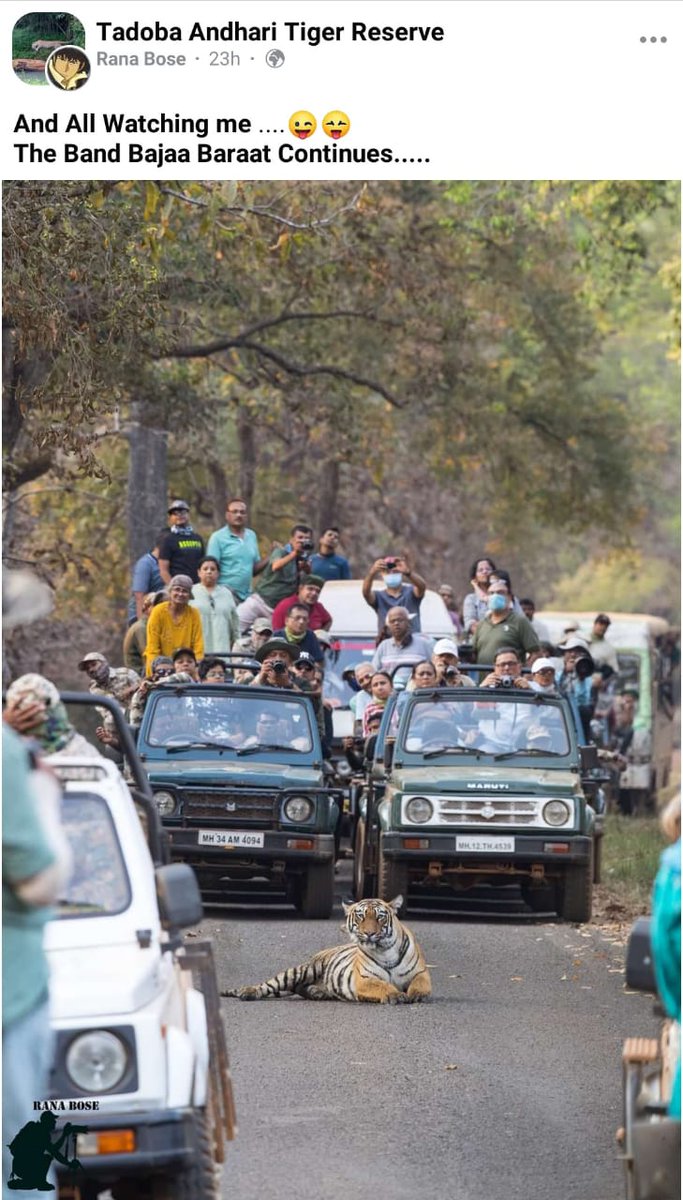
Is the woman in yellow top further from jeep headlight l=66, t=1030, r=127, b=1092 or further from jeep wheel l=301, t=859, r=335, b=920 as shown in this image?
jeep headlight l=66, t=1030, r=127, b=1092

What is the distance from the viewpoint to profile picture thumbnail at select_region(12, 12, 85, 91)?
722cm

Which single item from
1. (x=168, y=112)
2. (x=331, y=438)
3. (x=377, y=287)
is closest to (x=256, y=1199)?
(x=168, y=112)

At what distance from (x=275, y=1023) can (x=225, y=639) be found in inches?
317

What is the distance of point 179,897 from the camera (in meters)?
6.50

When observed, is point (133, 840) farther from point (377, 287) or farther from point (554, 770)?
point (377, 287)

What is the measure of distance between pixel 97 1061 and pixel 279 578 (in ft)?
48.6

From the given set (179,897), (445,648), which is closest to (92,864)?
(179,897)

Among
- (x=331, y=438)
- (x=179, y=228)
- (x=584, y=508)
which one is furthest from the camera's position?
(x=584, y=508)

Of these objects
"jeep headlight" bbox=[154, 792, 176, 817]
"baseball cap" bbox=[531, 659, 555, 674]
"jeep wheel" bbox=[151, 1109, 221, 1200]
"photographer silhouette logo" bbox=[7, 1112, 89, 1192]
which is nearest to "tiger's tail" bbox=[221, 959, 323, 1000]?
"jeep headlight" bbox=[154, 792, 176, 817]

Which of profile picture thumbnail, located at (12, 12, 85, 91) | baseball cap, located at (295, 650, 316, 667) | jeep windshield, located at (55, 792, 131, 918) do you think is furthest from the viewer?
baseball cap, located at (295, 650, 316, 667)

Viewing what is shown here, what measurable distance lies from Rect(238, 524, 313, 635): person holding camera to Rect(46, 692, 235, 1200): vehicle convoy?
13.3m

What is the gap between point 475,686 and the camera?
56.3 feet

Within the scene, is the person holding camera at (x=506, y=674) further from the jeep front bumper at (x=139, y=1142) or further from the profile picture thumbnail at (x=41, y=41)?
the jeep front bumper at (x=139, y=1142)

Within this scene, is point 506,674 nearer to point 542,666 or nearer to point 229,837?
point 542,666
